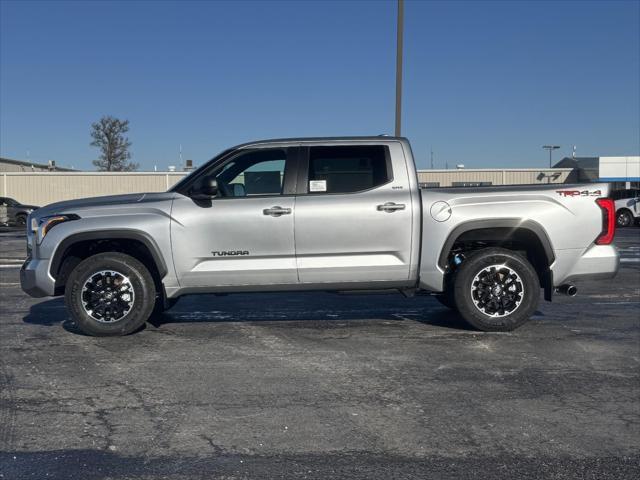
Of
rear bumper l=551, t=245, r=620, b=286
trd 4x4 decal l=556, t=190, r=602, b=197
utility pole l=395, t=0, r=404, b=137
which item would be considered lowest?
rear bumper l=551, t=245, r=620, b=286

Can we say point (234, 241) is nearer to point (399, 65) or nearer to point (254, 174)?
point (254, 174)

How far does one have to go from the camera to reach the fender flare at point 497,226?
6156mm

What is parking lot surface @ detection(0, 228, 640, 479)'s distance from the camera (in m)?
3.34

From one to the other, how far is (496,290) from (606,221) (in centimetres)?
128

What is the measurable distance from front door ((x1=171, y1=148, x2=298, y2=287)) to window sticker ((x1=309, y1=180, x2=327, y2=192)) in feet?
0.75

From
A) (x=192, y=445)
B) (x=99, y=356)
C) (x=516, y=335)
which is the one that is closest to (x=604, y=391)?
(x=516, y=335)

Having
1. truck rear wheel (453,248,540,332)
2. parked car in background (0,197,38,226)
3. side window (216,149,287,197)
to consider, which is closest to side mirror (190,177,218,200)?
side window (216,149,287,197)

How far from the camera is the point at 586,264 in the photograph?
6250 millimetres

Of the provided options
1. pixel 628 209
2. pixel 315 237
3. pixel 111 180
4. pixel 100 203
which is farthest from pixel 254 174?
pixel 111 180

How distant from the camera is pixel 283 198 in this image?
6.15m

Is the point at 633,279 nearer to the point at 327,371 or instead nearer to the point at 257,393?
the point at 327,371

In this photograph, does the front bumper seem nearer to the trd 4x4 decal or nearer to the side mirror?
the side mirror

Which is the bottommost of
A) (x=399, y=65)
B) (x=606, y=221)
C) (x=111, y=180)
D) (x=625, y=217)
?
(x=625, y=217)

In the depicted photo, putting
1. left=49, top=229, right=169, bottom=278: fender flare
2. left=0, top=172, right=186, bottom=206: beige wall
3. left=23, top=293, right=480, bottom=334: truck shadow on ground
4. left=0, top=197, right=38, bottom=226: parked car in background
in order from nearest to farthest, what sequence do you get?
left=49, top=229, right=169, bottom=278: fender flare, left=23, top=293, right=480, bottom=334: truck shadow on ground, left=0, top=197, right=38, bottom=226: parked car in background, left=0, top=172, right=186, bottom=206: beige wall
